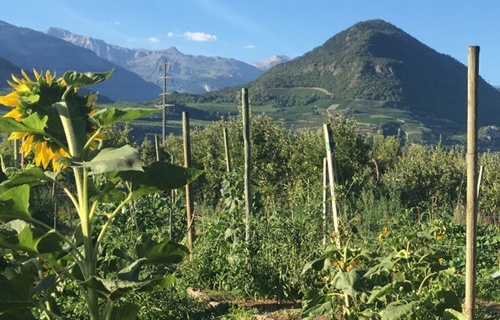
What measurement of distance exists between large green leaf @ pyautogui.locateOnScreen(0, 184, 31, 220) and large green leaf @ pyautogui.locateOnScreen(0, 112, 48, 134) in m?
0.20

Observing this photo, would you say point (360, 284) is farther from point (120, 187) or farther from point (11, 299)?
point (11, 299)

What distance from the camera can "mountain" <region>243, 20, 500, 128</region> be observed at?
476 ft

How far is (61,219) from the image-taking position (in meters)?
13.3

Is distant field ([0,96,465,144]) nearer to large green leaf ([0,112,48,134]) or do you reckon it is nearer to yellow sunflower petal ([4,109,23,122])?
yellow sunflower petal ([4,109,23,122])

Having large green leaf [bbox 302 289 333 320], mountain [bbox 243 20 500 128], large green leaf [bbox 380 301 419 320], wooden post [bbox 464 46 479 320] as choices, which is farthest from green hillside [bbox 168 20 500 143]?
large green leaf [bbox 380 301 419 320]

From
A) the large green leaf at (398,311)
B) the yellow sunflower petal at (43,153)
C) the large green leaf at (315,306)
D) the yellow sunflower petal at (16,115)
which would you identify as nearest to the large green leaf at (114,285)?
the yellow sunflower petal at (43,153)

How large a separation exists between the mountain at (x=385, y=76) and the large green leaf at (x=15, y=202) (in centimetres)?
13887

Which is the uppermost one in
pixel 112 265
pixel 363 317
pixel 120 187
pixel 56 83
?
pixel 56 83

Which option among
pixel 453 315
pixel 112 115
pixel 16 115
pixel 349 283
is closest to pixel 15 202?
pixel 16 115

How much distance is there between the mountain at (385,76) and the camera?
14500 centimetres

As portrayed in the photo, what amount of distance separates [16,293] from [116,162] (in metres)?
0.69

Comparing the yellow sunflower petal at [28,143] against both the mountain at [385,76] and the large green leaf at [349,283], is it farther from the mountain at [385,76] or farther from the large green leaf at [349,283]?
the mountain at [385,76]

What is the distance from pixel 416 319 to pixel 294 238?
238 cm

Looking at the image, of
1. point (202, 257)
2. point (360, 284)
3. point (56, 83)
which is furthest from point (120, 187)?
point (202, 257)
